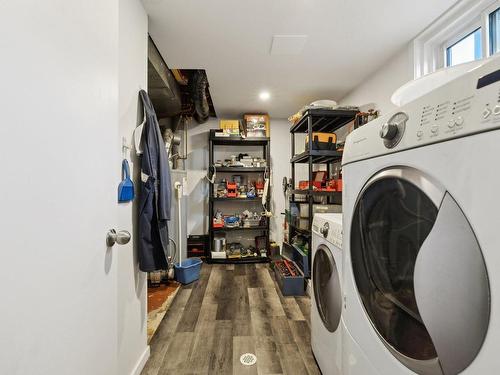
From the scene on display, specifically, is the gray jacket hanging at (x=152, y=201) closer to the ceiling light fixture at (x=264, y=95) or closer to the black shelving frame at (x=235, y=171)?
the ceiling light fixture at (x=264, y=95)

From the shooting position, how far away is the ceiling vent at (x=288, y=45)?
1.72m

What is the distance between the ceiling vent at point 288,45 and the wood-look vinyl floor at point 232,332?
2.22 m

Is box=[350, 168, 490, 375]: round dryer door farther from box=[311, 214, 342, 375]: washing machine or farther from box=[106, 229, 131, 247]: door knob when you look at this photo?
box=[106, 229, 131, 247]: door knob

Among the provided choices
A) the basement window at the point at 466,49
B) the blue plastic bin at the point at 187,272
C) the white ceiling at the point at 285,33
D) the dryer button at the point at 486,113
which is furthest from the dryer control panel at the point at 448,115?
the blue plastic bin at the point at 187,272

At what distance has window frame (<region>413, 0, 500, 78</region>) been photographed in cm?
138

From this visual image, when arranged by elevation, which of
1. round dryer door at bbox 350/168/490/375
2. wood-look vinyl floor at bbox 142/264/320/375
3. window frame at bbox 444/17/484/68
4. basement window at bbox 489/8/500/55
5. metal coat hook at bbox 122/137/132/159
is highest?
window frame at bbox 444/17/484/68

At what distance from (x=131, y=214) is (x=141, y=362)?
0.89m

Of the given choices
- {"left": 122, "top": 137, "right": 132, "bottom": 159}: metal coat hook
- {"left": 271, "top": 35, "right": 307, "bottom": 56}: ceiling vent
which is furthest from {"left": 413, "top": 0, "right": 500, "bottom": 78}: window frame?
{"left": 122, "top": 137, "right": 132, "bottom": 159}: metal coat hook

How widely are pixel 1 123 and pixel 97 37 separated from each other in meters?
0.45

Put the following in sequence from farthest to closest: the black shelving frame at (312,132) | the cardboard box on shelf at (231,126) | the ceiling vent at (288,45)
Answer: the cardboard box on shelf at (231,126) < the black shelving frame at (312,132) < the ceiling vent at (288,45)

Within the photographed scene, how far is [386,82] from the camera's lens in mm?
2084

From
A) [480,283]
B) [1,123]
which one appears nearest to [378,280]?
[480,283]

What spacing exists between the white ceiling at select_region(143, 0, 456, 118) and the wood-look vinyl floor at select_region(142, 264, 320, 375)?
2.21 metres

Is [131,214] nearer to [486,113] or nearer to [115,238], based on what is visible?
[115,238]
